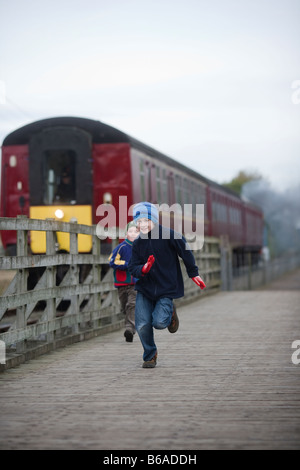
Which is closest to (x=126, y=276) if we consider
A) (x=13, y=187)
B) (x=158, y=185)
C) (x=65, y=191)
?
(x=65, y=191)

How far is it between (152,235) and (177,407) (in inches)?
84.5

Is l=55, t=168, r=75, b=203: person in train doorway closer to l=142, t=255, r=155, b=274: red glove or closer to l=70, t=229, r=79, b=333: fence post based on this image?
l=70, t=229, r=79, b=333: fence post

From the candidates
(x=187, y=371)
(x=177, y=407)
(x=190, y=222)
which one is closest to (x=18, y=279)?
(x=187, y=371)

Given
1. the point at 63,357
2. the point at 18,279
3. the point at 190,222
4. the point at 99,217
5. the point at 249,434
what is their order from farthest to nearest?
the point at 190,222 < the point at 99,217 < the point at 63,357 < the point at 18,279 < the point at 249,434

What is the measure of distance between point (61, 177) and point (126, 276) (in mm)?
6811

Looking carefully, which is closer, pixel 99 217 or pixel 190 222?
pixel 99 217

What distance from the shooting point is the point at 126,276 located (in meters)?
9.10

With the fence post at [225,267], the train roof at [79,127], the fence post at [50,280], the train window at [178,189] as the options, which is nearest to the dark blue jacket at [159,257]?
the fence post at [50,280]

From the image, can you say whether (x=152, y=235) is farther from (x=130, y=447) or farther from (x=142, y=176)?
(x=142, y=176)

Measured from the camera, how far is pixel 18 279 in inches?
283

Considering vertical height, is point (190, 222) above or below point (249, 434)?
above

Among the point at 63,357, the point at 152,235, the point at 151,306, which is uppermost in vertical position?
the point at 152,235

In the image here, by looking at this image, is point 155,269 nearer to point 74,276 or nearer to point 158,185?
point 74,276

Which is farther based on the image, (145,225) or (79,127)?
(79,127)
